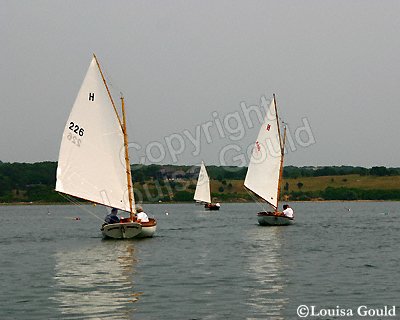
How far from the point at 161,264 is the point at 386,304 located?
16.7m

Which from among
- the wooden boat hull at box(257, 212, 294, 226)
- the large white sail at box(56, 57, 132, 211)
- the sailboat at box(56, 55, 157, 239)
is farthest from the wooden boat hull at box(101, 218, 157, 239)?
the wooden boat hull at box(257, 212, 294, 226)

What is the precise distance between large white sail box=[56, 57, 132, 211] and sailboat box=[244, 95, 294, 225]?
2592 cm

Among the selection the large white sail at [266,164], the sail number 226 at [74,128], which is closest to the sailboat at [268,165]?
the large white sail at [266,164]

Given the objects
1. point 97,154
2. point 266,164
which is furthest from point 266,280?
point 266,164

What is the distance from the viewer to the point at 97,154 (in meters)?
56.8

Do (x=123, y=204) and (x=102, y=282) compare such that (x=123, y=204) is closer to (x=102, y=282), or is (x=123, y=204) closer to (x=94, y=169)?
(x=94, y=169)

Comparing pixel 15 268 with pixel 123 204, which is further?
pixel 123 204

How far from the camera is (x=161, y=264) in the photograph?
4428cm

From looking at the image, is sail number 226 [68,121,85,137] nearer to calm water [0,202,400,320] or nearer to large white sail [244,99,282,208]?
calm water [0,202,400,320]

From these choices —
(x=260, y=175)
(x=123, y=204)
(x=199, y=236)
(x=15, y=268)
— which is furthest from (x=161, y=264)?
(x=260, y=175)

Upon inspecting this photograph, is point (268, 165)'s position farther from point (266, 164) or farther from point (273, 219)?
point (273, 219)

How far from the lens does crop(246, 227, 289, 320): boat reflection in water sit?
2906 cm

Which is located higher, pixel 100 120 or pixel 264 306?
pixel 100 120

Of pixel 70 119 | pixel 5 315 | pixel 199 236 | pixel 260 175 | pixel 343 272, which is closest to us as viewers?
pixel 5 315
